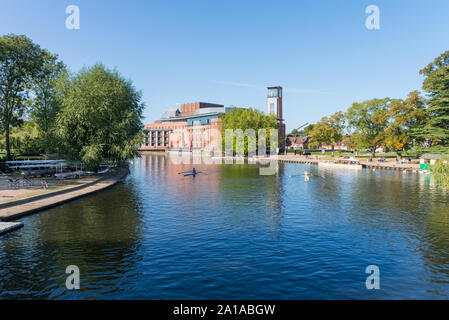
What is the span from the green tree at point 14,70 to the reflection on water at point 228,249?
42030 mm

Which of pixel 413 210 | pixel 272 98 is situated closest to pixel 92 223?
pixel 413 210

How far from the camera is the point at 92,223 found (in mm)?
23469

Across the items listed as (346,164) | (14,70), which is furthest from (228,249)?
(346,164)

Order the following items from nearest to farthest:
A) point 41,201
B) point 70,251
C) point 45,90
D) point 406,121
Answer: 1. point 70,251
2. point 41,201
3. point 45,90
4. point 406,121

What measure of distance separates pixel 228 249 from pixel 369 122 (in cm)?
9696

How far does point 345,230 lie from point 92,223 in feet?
62.0

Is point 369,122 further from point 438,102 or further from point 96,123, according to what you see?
point 96,123

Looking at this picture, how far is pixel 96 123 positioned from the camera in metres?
47.7

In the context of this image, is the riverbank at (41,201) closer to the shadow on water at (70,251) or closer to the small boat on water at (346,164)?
the shadow on water at (70,251)

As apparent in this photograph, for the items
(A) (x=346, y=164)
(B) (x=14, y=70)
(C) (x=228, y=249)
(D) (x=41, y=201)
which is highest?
(B) (x=14, y=70)

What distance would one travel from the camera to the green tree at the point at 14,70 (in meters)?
58.0

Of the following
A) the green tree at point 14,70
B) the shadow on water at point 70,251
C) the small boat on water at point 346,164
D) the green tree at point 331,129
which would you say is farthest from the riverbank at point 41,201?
the green tree at point 331,129

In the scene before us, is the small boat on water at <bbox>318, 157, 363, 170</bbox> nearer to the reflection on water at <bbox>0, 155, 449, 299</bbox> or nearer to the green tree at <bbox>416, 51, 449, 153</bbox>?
the green tree at <bbox>416, 51, 449, 153</bbox>
